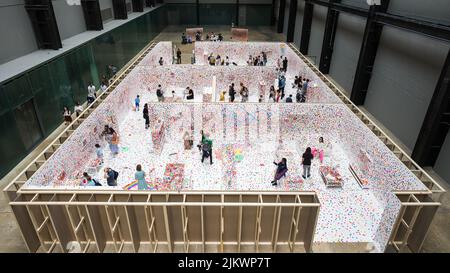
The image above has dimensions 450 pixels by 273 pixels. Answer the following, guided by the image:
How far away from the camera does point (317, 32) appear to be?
26.5 m

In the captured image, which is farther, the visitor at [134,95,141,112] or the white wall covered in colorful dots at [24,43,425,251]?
the visitor at [134,95,141,112]

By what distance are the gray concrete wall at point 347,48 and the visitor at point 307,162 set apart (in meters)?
11.0

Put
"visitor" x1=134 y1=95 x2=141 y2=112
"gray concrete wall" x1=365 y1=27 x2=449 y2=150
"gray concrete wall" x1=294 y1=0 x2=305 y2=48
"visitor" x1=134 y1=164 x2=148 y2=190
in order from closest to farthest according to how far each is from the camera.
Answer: "visitor" x1=134 y1=164 x2=148 y2=190 → "gray concrete wall" x1=365 y1=27 x2=449 y2=150 → "visitor" x1=134 y1=95 x2=141 y2=112 → "gray concrete wall" x1=294 y1=0 x2=305 y2=48

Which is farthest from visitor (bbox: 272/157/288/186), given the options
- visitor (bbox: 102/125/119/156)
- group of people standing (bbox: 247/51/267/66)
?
group of people standing (bbox: 247/51/267/66)

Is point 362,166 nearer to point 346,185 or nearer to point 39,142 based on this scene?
point 346,185

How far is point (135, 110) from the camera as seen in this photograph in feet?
55.3

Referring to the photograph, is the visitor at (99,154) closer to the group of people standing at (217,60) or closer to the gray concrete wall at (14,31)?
Answer: the gray concrete wall at (14,31)

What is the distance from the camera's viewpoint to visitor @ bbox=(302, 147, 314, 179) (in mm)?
10812

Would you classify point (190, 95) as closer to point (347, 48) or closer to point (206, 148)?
point (206, 148)

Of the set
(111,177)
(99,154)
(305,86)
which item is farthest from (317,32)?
(111,177)

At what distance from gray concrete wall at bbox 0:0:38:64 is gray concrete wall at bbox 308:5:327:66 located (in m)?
21.4

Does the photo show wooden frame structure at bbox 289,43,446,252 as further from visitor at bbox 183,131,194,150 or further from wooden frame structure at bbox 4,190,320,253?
visitor at bbox 183,131,194,150

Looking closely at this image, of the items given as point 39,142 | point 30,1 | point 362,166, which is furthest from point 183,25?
point 362,166

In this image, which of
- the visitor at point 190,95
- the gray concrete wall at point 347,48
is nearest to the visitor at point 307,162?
the visitor at point 190,95
